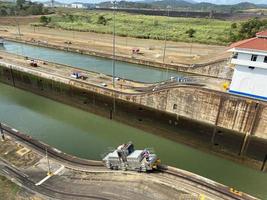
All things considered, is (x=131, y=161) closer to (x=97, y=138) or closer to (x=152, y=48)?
(x=97, y=138)

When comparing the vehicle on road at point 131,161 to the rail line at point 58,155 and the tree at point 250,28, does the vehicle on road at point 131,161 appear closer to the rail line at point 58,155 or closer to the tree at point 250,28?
the rail line at point 58,155

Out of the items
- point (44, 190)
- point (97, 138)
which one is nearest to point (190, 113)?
point (97, 138)

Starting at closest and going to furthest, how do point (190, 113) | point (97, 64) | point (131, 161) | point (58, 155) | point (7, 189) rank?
point (7, 189) → point (131, 161) → point (58, 155) → point (190, 113) → point (97, 64)

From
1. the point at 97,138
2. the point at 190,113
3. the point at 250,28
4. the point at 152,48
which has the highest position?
the point at 250,28

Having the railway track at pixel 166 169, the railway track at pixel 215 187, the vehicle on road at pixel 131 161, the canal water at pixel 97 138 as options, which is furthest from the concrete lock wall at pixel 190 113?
the vehicle on road at pixel 131 161

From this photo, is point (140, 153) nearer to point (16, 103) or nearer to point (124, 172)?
point (124, 172)

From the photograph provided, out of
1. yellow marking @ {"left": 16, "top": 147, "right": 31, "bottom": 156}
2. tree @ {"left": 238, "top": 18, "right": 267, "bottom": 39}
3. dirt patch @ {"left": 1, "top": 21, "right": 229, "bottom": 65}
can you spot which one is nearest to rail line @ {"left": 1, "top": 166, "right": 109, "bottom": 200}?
yellow marking @ {"left": 16, "top": 147, "right": 31, "bottom": 156}
